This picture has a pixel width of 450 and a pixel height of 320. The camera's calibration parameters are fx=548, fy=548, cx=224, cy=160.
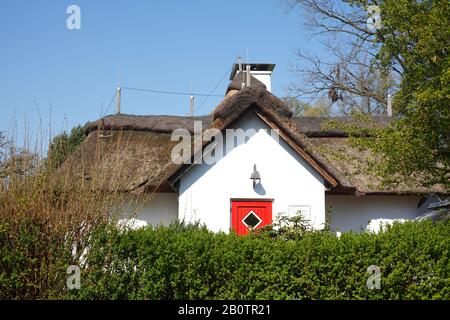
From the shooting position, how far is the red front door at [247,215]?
1295cm

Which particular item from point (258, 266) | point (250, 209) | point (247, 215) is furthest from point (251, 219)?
point (258, 266)

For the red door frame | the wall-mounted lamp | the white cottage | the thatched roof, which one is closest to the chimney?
the thatched roof

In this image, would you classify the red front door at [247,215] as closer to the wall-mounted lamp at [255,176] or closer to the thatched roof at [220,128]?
the wall-mounted lamp at [255,176]

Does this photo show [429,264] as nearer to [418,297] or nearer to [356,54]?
[418,297]

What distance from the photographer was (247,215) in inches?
511

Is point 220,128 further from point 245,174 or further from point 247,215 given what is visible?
point 247,215

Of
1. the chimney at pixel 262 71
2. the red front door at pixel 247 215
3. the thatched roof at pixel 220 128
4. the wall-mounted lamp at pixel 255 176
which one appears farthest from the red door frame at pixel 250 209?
the chimney at pixel 262 71

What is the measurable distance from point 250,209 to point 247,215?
0.52 feet

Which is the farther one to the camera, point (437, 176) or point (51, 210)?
point (437, 176)

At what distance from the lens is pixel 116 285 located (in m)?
7.73

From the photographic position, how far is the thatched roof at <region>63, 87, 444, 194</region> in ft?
41.2

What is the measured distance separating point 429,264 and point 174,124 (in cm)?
933
